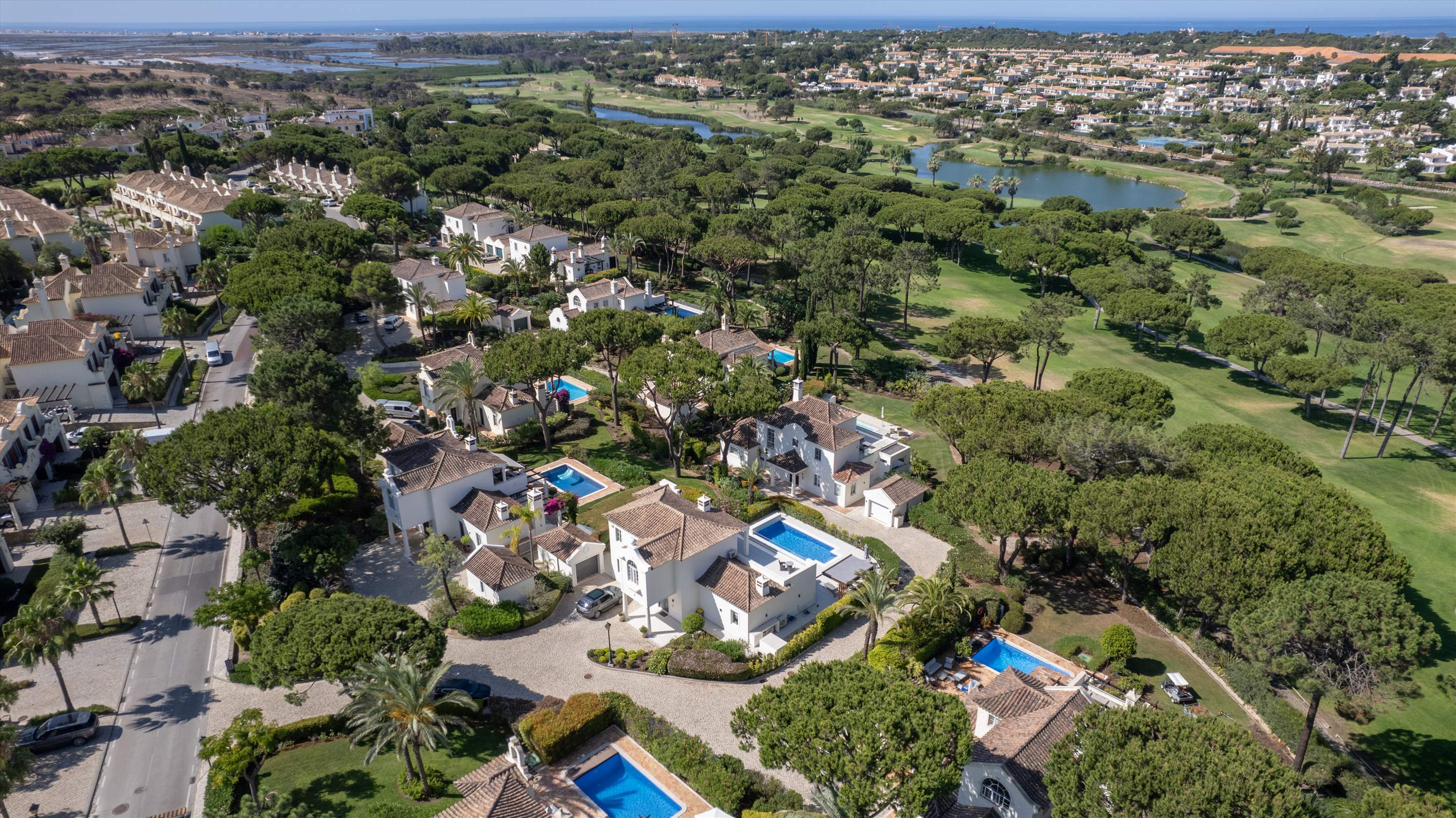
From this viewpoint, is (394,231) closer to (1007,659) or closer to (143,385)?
(143,385)

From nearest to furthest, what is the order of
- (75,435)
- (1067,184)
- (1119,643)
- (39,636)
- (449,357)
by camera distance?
(39,636), (1119,643), (75,435), (449,357), (1067,184)

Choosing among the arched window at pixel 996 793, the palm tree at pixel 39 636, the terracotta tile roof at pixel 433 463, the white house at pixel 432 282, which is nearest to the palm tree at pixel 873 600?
the arched window at pixel 996 793

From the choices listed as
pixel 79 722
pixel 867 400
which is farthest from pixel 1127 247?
pixel 79 722

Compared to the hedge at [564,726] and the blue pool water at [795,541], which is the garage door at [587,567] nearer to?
the blue pool water at [795,541]

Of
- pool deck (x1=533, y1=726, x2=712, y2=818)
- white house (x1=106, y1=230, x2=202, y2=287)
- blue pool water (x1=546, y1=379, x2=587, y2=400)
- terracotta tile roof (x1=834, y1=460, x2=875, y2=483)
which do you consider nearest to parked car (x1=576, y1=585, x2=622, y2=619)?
pool deck (x1=533, y1=726, x2=712, y2=818)

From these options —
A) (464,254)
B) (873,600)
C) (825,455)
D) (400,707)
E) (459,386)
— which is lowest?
(825,455)

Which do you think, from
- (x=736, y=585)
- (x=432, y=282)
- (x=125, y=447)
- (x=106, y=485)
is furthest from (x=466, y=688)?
(x=432, y=282)

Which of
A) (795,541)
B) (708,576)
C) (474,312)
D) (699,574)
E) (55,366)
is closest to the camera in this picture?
(708,576)
